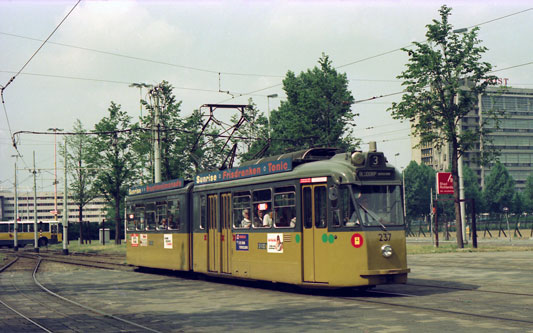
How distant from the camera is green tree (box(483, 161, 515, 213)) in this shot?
99.0 m

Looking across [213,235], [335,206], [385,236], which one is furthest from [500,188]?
[335,206]

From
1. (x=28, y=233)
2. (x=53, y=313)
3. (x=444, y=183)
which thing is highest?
(x=444, y=183)

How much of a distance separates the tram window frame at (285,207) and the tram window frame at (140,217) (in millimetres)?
→ 9358

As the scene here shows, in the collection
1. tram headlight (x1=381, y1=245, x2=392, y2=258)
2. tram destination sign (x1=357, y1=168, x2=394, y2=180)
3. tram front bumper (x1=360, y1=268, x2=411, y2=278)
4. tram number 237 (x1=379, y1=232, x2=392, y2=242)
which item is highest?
tram destination sign (x1=357, y1=168, x2=394, y2=180)

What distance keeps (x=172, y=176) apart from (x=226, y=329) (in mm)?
36103

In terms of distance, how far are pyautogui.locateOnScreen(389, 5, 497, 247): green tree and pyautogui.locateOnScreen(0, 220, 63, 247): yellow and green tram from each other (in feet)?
164

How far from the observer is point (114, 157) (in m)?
51.7

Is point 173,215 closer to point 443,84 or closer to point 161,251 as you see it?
point 161,251

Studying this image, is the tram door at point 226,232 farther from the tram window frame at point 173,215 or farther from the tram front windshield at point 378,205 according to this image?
the tram front windshield at point 378,205

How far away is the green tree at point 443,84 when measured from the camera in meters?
30.0

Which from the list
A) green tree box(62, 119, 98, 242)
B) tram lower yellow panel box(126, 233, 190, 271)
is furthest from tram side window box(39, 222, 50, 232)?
tram lower yellow panel box(126, 233, 190, 271)

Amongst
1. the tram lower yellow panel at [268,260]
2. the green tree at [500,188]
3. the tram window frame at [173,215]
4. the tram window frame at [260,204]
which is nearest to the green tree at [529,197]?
the green tree at [500,188]

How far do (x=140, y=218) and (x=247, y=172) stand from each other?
8448 millimetres

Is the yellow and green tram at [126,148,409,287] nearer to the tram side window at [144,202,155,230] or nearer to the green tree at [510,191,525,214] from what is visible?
the tram side window at [144,202,155,230]
